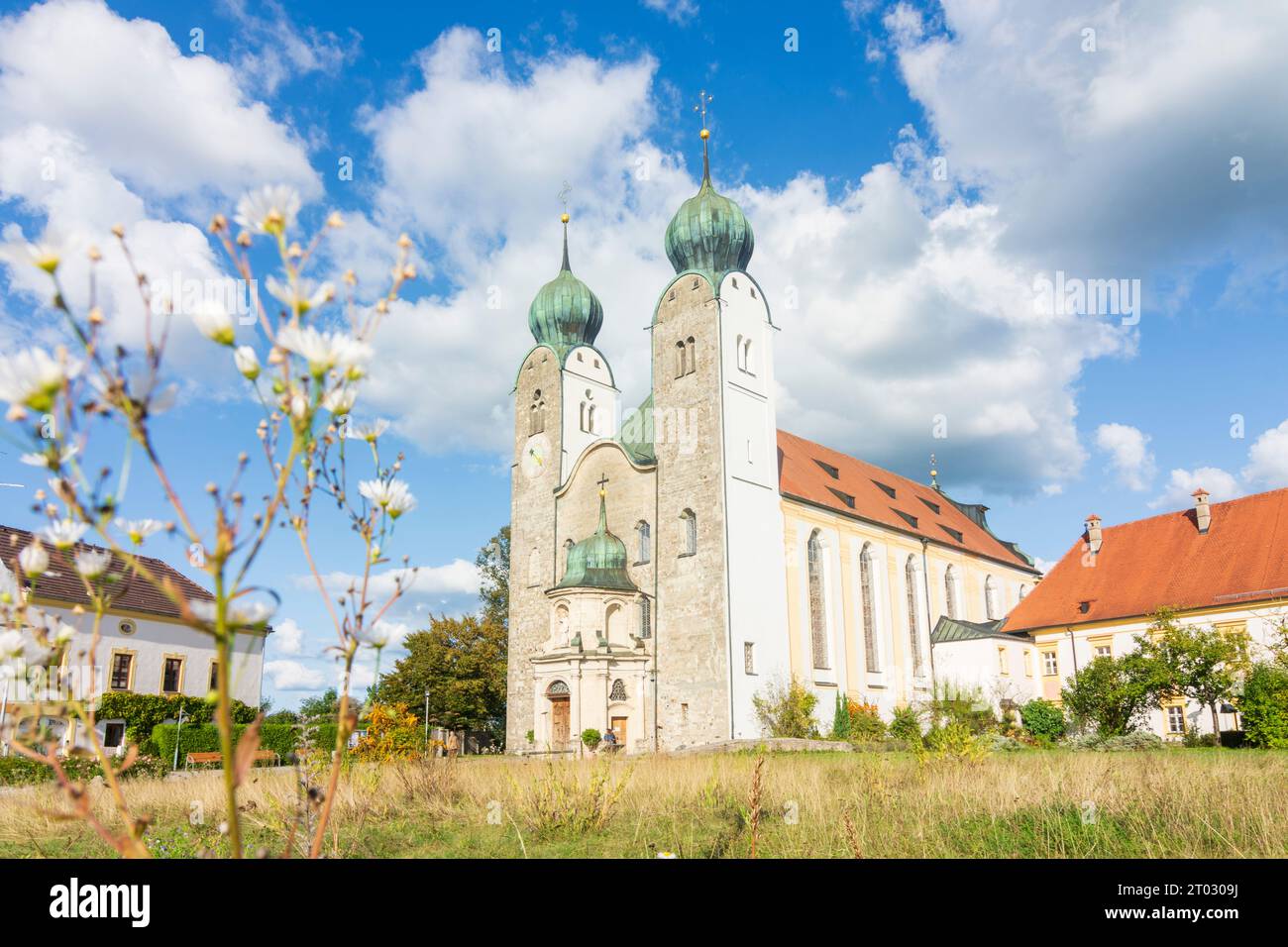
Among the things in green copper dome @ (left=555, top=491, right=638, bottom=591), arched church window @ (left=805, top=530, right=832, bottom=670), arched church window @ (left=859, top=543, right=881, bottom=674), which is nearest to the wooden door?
green copper dome @ (left=555, top=491, right=638, bottom=591)

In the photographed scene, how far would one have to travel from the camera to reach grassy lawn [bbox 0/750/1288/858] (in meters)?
7.18

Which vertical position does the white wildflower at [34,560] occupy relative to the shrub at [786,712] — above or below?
above

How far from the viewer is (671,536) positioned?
115 ft

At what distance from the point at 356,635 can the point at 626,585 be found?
33.5 m

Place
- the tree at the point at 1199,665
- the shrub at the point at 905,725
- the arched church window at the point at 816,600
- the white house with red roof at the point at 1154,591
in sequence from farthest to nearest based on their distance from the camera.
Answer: the arched church window at the point at 816,600 → the white house with red roof at the point at 1154,591 → the shrub at the point at 905,725 → the tree at the point at 1199,665

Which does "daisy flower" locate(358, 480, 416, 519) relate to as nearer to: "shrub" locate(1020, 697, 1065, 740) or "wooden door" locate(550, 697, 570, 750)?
"shrub" locate(1020, 697, 1065, 740)

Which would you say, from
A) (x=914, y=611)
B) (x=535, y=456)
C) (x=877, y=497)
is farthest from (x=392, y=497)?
(x=877, y=497)

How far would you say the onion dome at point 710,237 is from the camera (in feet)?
125

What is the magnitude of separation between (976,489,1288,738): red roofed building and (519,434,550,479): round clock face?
21.9 meters

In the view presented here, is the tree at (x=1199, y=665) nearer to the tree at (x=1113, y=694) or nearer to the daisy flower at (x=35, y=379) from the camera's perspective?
the tree at (x=1113, y=694)

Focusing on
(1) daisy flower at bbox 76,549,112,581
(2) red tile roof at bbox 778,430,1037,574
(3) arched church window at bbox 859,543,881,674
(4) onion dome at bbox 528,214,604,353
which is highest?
(4) onion dome at bbox 528,214,604,353

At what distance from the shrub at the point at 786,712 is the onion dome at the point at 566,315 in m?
19.7

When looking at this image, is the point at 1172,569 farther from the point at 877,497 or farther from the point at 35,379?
the point at 35,379

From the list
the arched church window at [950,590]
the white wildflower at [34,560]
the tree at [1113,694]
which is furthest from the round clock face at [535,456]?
the white wildflower at [34,560]
